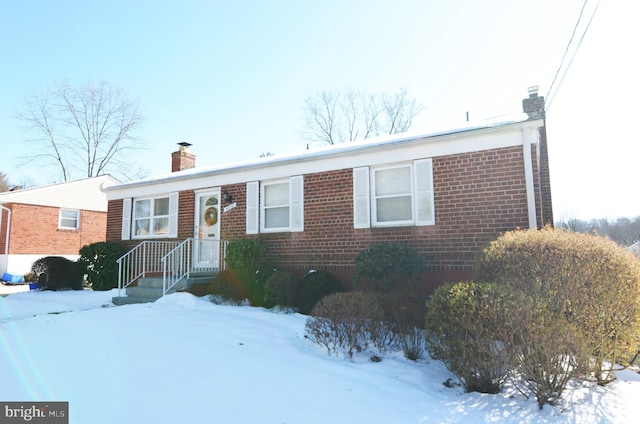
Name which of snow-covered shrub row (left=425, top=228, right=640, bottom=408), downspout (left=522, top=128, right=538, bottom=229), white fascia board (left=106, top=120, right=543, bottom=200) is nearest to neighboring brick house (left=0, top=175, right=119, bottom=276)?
white fascia board (left=106, top=120, right=543, bottom=200)

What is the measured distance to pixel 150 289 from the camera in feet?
30.8

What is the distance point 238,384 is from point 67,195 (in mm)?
20464

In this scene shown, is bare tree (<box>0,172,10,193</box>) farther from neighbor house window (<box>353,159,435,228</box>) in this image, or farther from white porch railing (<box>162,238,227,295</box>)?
neighbor house window (<box>353,159,435,228</box>)

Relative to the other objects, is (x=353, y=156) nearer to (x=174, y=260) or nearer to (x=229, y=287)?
(x=229, y=287)

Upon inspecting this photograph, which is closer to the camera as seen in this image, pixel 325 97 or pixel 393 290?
pixel 393 290

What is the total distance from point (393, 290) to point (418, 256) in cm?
100

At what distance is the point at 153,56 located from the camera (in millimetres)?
12836

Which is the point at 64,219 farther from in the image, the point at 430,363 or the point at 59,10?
the point at 430,363

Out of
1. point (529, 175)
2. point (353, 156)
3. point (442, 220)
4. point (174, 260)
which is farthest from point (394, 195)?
point (174, 260)

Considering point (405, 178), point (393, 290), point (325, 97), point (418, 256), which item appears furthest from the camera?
point (325, 97)

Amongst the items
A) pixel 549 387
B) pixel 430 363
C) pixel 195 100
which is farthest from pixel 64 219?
pixel 549 387

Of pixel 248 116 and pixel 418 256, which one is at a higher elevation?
pixel 248 116

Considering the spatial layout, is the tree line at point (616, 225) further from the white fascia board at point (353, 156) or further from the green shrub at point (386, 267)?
the green shrub at point (386, 267)

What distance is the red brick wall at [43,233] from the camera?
18.5 meters
